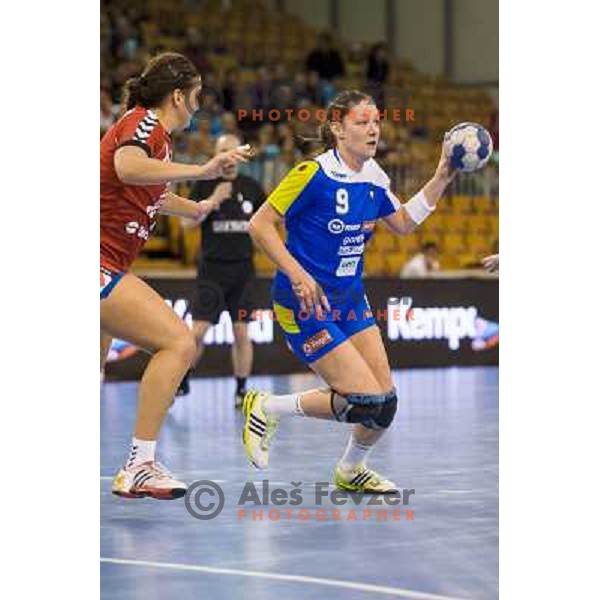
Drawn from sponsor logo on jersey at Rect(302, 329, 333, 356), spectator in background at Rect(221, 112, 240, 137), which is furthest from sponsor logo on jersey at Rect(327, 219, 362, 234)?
spectator in background at Rect(221, 112, 240, 137)

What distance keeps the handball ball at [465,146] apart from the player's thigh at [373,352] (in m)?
0.90

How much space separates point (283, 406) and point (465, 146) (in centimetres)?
146

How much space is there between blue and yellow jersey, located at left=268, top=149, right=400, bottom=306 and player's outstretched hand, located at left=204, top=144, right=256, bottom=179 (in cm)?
131

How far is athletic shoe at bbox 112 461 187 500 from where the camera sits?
22.2 ft

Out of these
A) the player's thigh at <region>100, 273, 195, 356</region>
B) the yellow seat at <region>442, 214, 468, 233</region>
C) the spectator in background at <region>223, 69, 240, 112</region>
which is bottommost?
the player's thigh at <region>100, 273, 195, 356</region>

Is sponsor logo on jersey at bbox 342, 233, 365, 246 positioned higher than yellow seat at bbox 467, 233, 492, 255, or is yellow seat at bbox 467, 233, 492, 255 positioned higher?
yellow seat at bbox 467, 233, 492, 255

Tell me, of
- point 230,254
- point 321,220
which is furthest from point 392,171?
point 321,220

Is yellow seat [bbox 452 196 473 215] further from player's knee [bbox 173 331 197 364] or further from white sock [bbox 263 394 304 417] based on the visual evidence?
player's knee [bbox 173 331 197 364]

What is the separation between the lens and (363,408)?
7.04m

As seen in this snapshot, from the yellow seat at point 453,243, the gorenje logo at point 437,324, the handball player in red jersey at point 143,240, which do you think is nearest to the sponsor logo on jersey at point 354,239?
the handball player in red jersey at point 143,240
